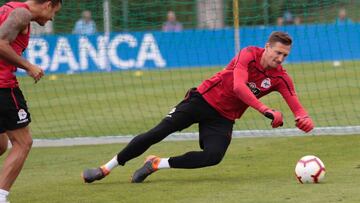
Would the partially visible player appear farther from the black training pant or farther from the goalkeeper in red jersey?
the black training pant

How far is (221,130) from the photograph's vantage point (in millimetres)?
9164

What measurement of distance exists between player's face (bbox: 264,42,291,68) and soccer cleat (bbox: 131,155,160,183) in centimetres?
152

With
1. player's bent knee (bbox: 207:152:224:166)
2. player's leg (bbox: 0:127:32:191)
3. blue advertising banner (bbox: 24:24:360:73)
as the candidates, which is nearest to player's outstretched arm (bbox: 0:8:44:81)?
player's leg (bbox: 0:127:32:191)

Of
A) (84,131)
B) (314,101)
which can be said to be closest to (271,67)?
(84,131)

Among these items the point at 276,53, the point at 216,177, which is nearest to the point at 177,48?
the point at 216,177

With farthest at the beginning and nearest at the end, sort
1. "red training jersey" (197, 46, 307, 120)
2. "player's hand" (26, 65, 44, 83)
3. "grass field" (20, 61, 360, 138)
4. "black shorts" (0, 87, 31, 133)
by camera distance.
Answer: "grass field" (20, 61, 360, 138) → "red training jersey" (197, 46, 307, 120) → "black shorts" (0, 87, 31, 133) → "player's hand" (26, 65, 44, 83)

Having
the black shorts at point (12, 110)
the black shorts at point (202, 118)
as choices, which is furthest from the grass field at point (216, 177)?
the black shorts at point (12, 110)

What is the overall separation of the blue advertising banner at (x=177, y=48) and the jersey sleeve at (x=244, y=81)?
13.3m

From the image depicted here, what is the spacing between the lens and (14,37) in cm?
753

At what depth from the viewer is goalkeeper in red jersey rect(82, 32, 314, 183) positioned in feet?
29.3

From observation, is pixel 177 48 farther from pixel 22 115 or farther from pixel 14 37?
pixel 14 37

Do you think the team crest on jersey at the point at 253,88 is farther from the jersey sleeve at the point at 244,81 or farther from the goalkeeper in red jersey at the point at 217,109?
the jersey sleeve at the point at 244,81

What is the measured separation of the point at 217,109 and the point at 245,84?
0.61 meters

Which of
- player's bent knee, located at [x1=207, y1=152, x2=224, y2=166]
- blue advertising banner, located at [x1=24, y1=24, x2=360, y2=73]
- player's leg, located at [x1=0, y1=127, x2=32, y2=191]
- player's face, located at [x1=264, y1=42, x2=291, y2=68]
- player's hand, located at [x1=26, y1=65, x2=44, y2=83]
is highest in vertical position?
player's hand, located at [x1=26, y1=65, x2=44, y2=83]
